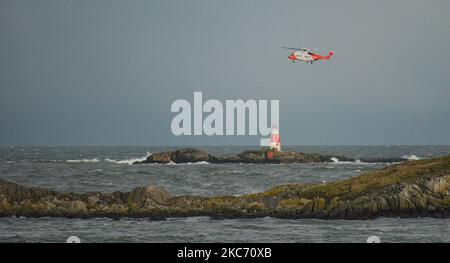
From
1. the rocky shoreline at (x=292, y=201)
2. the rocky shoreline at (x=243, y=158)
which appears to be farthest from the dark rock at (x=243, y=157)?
the rocky shoreline at (x=292, y=201)

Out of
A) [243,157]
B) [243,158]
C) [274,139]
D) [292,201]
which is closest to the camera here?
[292,201]

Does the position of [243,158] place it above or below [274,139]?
below

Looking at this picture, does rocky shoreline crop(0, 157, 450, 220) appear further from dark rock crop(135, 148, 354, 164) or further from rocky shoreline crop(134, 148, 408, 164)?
dark rock crop(135, 148, 354, 164)

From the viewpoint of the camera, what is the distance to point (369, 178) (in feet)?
121

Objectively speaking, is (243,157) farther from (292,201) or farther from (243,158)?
(292,201)

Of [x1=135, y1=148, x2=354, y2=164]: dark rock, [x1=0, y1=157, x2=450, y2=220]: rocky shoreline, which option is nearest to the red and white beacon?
[x1=135, y1=148, x2=354, y2=164]: dark rock

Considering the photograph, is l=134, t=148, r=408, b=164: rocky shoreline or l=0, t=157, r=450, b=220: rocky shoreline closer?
l=0, t=157, r=450, b=220: rocky shoreline

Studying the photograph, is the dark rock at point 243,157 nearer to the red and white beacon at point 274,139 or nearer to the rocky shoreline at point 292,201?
the red and white beacon at point 274,139

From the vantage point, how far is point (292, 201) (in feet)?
117

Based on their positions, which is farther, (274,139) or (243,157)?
(243,157)

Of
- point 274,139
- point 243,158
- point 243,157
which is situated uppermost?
point 274,139

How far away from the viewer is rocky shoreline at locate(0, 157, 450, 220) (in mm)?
33062

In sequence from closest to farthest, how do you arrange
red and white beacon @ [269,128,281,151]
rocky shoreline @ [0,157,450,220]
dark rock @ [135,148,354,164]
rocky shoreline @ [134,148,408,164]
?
rocky shoreline @ [0,157,450,220] < red and white beacon @ [269,128,281,151] < rocky shoreline @ [134,148,408,164] < dark rock @ [135,148,354,164]

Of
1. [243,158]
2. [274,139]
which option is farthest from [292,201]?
[243,158]
